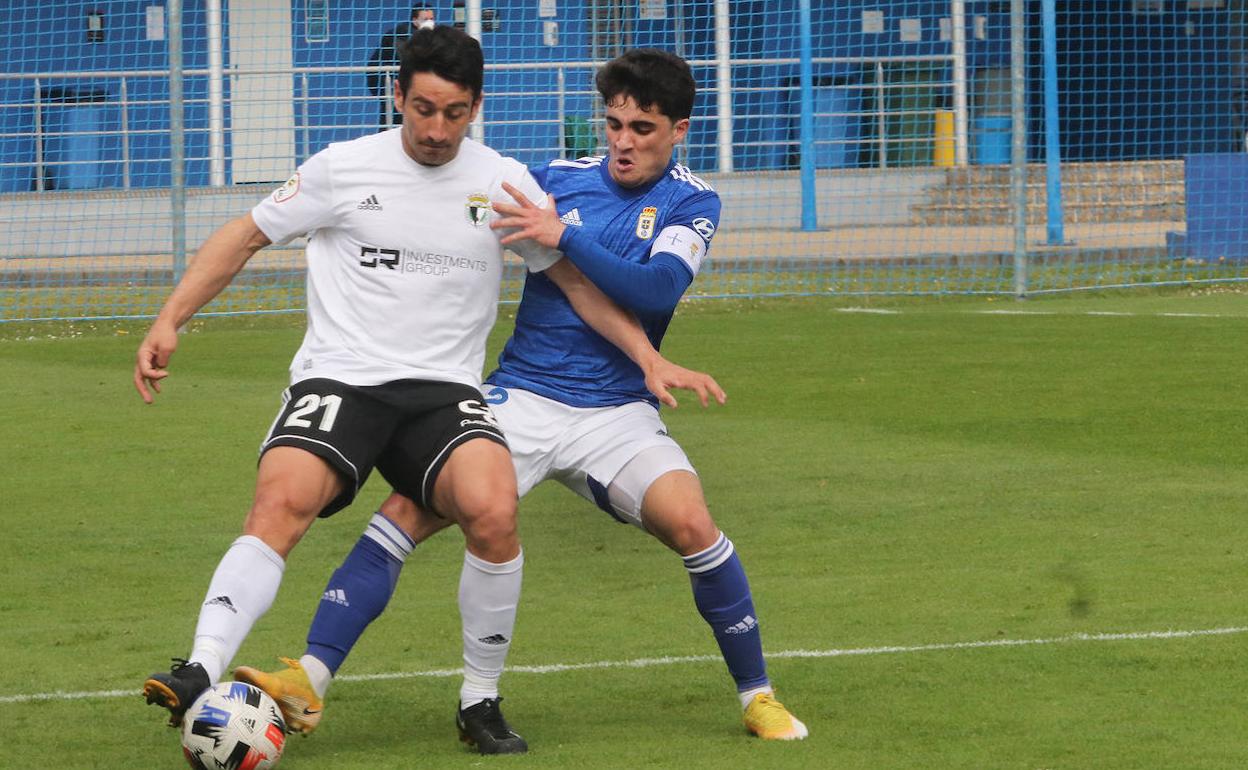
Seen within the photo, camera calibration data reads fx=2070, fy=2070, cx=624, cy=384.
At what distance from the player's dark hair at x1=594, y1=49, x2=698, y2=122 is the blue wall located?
12.5 metres

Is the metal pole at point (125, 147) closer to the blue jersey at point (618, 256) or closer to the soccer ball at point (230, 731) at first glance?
the blue jersey at point (618, 256)

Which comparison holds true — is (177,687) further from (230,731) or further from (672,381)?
(672,381)

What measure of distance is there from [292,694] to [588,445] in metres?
1.07

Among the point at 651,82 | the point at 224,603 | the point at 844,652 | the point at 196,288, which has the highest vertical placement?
the point at 651,82

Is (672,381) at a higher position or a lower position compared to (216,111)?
lower

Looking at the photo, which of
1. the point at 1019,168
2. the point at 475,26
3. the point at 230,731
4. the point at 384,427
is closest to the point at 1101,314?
the point at 1019,168

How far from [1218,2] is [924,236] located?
10.6m

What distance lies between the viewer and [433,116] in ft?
17.3

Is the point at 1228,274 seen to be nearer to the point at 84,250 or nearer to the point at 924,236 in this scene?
the point at 924,236

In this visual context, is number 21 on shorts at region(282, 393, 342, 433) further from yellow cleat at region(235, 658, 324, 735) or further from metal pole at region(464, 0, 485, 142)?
metal pole at region(464, 0, 485, 142)

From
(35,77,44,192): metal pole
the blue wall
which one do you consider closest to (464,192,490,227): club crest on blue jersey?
the blue wall

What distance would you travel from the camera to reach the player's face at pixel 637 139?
18.4 feet

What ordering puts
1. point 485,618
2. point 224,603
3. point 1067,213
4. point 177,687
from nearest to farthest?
1. point 177,687
2. point 224,603
3. point 485,618
4. point 1067,213

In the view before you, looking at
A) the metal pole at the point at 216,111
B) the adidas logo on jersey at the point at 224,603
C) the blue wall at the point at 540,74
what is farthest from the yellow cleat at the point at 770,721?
the metal pole at the point at 216,111
